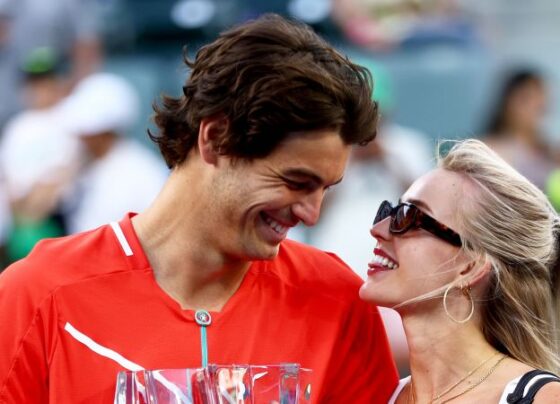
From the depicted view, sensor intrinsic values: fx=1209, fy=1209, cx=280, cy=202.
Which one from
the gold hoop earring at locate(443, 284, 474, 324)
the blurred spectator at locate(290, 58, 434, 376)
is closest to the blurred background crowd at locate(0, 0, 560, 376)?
the blurred spectator at locate(290, 58, 434, 376)

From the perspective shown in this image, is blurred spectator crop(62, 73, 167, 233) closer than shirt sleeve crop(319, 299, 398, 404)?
No

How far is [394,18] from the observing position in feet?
26.6

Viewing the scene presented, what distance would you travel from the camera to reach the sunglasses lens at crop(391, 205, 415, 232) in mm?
3381

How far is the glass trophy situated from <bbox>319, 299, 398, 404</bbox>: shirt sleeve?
0.39 m

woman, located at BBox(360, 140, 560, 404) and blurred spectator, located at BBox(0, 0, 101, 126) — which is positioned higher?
blurred spectator, located at BBox(0, 0, 101, 126)

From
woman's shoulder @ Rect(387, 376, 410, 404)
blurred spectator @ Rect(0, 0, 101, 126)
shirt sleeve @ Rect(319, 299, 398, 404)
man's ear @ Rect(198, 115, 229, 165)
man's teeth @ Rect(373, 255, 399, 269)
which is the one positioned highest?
blurred spectator @ Rect(0, 0, 101, 126)

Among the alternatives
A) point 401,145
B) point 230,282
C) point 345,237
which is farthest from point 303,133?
point 401,145

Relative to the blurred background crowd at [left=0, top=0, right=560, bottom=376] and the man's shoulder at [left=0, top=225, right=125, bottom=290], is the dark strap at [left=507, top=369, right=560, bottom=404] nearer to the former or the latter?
the man's shoulder at [left=0, top=225, right=125, bottom=290]

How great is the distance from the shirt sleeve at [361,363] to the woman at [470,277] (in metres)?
0.08

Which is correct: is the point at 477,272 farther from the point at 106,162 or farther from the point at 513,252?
the point at 106,162

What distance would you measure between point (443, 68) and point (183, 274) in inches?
186

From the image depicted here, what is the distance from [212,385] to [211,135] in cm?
70

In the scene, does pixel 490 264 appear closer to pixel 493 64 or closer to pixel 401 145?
pixel 401 145

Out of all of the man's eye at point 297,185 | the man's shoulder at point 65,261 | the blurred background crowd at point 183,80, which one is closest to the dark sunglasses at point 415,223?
the man's eye at point 297,185
